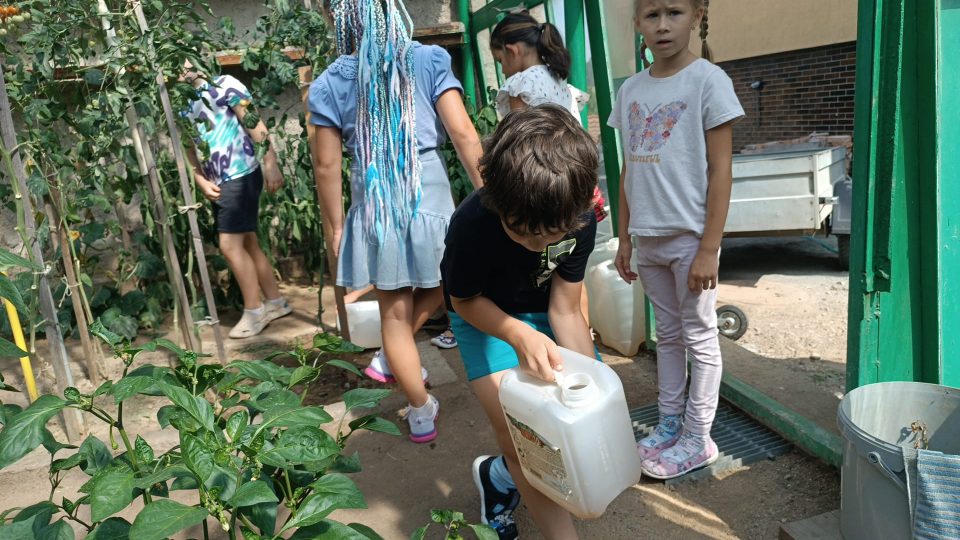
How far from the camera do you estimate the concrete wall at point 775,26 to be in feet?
31.7

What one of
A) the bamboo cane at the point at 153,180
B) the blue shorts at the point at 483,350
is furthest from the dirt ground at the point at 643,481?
the blue shorts at the point at 483,350

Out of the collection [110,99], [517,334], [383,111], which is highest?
[110,99]

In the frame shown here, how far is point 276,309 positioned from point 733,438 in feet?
9.75

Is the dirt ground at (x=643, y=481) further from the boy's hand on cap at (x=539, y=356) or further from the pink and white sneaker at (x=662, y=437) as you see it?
the boy's hand on cap at (x=539, y=356)

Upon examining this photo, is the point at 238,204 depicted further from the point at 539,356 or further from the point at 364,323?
the point at 539,356

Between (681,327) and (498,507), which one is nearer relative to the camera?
(498,507)

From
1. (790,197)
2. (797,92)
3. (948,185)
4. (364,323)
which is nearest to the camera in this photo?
(948,185)

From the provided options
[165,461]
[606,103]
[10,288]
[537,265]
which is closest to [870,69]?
[537,265]

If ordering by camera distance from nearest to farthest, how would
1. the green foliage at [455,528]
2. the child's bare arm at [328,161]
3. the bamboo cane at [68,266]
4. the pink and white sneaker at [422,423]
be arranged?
the green foliage at [455,528] → the child's bare arm at [328,161] → the pink and white sneaker at [422,423] → the bamboo cane at [68,266]

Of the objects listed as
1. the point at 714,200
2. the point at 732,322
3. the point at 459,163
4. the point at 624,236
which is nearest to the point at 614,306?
the point at 732,322

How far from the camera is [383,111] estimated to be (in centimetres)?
248

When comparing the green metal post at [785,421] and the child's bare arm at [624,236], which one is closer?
the green metal post at [785,421]

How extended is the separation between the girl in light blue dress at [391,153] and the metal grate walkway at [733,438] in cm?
89

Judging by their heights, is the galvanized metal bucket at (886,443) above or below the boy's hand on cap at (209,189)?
below
